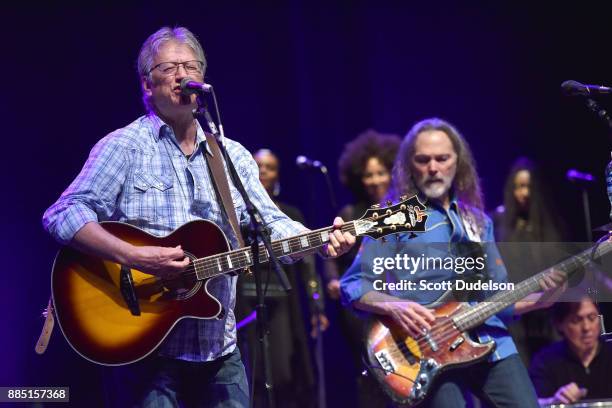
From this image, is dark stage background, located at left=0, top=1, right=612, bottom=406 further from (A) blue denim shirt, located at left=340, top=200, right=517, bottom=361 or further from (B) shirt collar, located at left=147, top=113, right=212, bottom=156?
(B) shirt collar, located at left=147, top=113, right=212, bottom=156

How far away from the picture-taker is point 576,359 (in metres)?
6.25

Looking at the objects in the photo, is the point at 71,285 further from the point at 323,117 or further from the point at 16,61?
the point at 323,117

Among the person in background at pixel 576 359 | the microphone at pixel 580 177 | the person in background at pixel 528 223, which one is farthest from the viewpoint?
the person in background at pixel 528 223

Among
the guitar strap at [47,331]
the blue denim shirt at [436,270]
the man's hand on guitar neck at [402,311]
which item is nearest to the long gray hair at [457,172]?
the blue denim shirt at [436,270]

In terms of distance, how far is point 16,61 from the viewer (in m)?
5.48

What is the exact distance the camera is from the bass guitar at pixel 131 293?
12.3 ft

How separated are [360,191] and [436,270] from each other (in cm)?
259

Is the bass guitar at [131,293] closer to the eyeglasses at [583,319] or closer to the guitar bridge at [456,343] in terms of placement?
the guitar bridge at [456,343]

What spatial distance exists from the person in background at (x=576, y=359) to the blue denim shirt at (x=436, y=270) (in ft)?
5.05

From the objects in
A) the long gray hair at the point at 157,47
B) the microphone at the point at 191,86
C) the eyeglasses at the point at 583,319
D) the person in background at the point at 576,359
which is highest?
the long gray hair at the point at 157,47

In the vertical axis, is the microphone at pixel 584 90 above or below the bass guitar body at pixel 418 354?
above

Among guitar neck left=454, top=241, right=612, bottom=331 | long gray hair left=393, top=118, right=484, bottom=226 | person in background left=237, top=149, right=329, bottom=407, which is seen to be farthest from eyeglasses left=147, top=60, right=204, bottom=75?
person in background left=237, top=149, right=329, bottom=407

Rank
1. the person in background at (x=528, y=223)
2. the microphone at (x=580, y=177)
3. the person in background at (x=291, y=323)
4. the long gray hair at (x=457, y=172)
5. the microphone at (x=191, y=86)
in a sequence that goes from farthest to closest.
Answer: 1. the person in background at (x=291, y=323)
2. the person in background at (x=528, y=223)
3. the microphone at (x=580, y=177)
4. the long gray hair at (x=457, y=172)
5. the microphone at (x=191, y=86)

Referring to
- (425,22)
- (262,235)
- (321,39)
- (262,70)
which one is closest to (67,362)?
(262,235)
